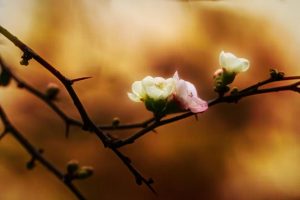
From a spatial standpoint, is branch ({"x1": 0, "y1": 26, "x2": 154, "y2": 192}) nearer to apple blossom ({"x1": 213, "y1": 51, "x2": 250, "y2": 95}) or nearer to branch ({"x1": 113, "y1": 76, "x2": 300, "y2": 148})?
branch ({"x1": 113, "y1": 76, "x2": 300, "y2": 148})

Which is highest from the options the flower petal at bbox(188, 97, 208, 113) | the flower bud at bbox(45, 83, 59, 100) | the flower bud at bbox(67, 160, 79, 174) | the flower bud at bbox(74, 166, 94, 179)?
the flower bud at bbox(45, 83, 59, 100)

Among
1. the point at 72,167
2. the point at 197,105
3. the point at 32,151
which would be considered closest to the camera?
the point at 32,151

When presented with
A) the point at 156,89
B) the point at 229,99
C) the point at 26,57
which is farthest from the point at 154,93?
the point at 26,57

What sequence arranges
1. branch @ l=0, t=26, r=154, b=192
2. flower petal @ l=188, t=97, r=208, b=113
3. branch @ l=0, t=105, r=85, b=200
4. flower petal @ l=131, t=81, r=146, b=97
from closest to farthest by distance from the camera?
branch @ l=0, t=105, r=85, b=200 < branch @ l=0, t=26, r=154, b=192 < flower petal @ l=188, t=97, r=208, b=113 < flower petal @ l=131, t=81, r=146, b=97

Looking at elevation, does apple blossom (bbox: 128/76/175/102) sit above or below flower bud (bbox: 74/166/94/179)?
above

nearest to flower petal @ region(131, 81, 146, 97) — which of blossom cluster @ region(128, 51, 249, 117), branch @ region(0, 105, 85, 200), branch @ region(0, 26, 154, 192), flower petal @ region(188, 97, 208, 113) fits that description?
blossom cluster @ region(128, 51, 249, 117)

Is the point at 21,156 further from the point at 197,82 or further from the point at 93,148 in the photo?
the point at 197,82

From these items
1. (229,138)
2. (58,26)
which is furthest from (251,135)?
(58,26)

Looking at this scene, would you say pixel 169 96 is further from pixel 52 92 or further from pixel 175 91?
pixel 52 92

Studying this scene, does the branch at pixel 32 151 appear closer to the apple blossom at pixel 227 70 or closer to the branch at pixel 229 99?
the branch at pixel 229 99
